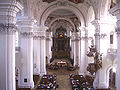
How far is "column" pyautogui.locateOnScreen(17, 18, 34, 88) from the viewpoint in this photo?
1176cm

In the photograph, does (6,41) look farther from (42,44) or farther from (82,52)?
(82,52)

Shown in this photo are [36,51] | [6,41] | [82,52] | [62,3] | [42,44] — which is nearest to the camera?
[6,41]

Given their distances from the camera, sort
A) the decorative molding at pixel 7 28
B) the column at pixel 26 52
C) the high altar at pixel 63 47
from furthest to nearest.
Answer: the high altar at pixel 63 47, the column at pixel 26 52, the decorative molding at pixel 7 28

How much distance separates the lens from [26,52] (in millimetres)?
11898

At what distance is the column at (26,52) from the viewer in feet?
38.6

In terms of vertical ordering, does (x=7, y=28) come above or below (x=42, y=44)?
above

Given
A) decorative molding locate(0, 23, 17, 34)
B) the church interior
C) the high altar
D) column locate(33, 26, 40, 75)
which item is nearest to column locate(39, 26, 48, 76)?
the church interior

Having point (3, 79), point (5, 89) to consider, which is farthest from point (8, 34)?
point (5, 89)

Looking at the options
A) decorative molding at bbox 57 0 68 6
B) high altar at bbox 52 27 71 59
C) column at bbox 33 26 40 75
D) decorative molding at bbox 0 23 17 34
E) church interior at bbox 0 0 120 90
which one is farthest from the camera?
high altar at bbox 52 27 71 59

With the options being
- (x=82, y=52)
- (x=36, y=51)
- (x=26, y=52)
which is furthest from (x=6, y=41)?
(x=82, y=52)

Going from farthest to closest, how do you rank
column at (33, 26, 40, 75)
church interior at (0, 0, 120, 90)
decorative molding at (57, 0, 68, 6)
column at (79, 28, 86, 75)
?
column at (79, 28, 86, 75) → column at (33, 26, 40, 75) → decorative molding at (57, 0, 68, 6) → church interior at (0, 0, 120, 90)

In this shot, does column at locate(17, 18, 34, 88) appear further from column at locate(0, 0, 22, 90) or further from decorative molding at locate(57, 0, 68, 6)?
decorative molding at locate(57, 0, 68, 6)

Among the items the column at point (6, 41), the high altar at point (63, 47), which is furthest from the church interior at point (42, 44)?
the high altar at point (63, 47)

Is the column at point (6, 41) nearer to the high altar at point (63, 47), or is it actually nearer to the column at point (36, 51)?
the column at point (36, 51)
